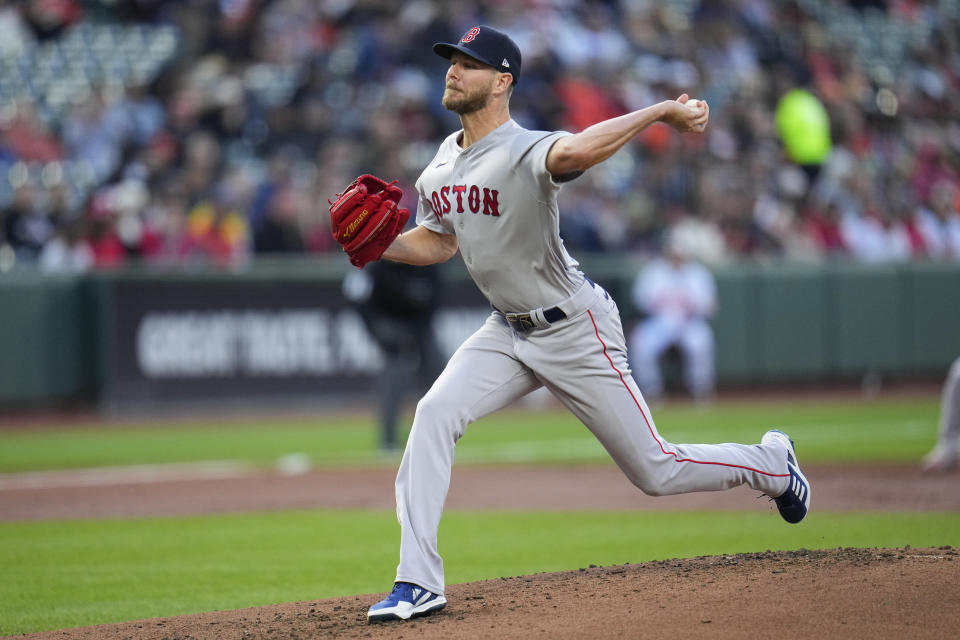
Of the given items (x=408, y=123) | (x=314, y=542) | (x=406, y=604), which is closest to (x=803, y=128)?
(x=408, y=123)

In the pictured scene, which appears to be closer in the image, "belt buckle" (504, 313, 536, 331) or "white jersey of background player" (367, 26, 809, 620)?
"white jersey of background player" (367, 26, 809, 620)

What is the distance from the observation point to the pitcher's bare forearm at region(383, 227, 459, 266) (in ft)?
17.3

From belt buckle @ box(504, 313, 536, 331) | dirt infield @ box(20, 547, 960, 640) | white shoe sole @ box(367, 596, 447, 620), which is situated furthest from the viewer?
belt buckle @ box(504, 313, 536, 331)

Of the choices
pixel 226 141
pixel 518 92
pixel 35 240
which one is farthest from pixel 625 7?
pixel 35 240

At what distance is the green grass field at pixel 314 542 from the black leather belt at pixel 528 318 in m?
1.63

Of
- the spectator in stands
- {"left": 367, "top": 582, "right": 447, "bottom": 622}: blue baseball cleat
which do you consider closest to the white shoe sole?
{"left": 367, "top": 582, "right": 447, "bottom": 622}: blue baseball cleat

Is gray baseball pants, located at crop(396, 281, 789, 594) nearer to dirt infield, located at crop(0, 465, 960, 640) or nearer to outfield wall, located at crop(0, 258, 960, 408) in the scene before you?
dirt infield, located at crop(0, 465, 960, 640)

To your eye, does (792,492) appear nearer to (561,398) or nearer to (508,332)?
(561,398)

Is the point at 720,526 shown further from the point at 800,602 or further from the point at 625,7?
the point at 625,7

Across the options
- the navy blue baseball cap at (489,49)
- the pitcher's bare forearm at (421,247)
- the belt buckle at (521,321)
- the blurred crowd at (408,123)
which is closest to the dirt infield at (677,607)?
the belt buckle at (521,321)

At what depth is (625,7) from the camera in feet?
70.0

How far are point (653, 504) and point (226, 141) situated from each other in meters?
9.42

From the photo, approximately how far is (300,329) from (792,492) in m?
10.7

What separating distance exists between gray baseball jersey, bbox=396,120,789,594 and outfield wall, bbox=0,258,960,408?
10.1 m
